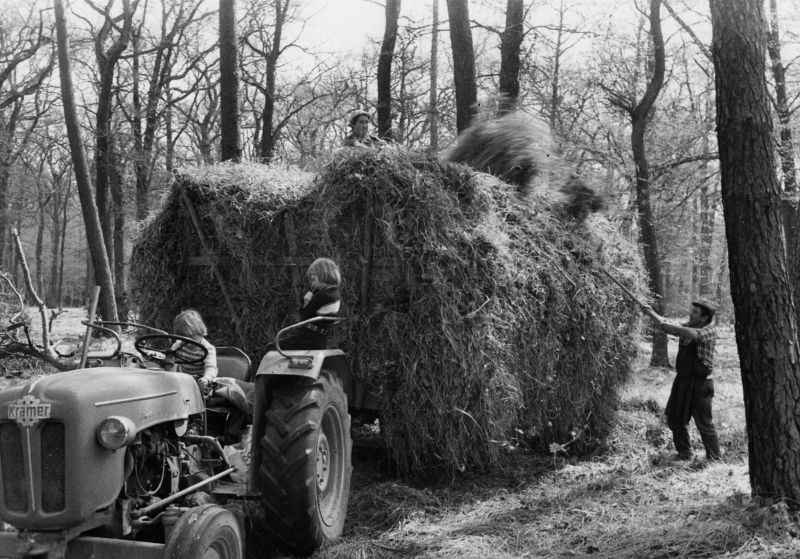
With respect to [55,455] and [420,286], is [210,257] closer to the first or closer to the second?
[420,286]

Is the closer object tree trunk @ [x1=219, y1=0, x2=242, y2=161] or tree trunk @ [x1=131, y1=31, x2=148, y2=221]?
tree trunk @ [x1=219, y1=0, x2=242, y2=161]

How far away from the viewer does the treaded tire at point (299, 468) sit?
397cm

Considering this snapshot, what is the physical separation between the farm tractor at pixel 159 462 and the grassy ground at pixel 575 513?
57cm

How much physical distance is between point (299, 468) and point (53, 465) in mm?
1394

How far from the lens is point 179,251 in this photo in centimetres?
659

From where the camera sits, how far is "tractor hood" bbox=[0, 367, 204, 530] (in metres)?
2.92

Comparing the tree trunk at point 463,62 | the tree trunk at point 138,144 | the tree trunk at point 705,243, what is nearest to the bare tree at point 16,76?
the tree trunk at point 138,144

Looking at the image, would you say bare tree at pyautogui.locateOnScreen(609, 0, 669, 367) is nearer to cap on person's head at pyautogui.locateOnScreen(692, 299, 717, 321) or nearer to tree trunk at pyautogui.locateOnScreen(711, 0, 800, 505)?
cap on person's head at pyautogui.locateOnScreen(692, 299, 717, 321)

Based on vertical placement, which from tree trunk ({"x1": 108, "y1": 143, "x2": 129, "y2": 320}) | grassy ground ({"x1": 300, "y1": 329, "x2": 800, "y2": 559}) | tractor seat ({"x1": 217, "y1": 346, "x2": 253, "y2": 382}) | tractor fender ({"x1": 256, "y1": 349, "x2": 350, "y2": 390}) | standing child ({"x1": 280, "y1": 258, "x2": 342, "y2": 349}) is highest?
tree trunk ({"x1": 108, "y1": 143, "x2": 129, "y2": 320})

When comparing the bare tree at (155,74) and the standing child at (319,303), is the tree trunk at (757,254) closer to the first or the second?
the standing child at (319,303)

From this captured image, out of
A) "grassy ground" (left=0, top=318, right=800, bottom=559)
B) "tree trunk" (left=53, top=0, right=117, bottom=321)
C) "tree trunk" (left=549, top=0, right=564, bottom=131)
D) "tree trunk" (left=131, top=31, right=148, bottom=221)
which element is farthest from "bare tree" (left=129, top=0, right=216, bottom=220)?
"grassy ground" (left=0, top=318, right=800, bottom=559)

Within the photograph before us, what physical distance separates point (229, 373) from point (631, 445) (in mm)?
4604

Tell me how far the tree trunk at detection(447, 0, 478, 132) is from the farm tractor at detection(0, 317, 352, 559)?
6830mm

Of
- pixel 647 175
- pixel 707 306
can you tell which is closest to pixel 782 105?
pixel 647 175
